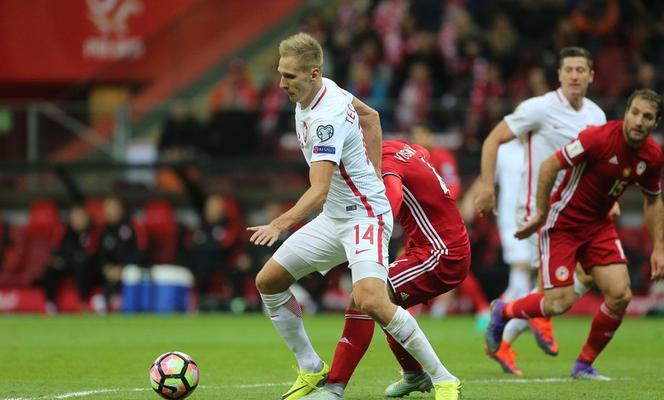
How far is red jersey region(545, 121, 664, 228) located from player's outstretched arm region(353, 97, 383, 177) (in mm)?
1751

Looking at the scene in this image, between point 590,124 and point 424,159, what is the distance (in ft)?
7.71

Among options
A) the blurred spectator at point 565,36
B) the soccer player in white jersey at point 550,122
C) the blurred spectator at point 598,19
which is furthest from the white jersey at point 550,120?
the blurred spectator at point 598,19

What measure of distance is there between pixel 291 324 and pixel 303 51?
69.0 inches

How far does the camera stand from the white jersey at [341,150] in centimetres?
711

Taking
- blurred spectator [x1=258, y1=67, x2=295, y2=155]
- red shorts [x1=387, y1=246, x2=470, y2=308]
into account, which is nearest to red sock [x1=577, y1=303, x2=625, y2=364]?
red shorts [x1=387, y1=246, x2=470, y2=308]

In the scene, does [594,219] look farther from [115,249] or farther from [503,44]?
[115,249]

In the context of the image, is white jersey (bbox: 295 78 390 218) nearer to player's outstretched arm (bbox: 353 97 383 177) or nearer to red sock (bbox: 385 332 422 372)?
player's outstretched arm (bbox: 353 97 383 177)

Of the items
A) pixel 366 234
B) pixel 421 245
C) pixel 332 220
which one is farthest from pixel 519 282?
pixel 366 234

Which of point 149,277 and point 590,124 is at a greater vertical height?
point 590,124

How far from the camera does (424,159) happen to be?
8320 mm

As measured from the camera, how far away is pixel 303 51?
23.6ft

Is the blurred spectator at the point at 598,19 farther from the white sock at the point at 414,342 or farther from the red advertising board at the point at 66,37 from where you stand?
the white sock at the point at 414,342

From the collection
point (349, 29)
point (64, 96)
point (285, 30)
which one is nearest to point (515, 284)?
point (349, 29)

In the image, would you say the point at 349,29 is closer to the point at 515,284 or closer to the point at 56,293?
the point at 56,293
